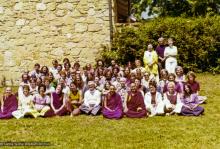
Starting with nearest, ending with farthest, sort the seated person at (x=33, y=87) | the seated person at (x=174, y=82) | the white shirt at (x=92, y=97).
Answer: the white shirt at (x=92, y=97)
the seated person at (x=174, y=82)
the seated person at (x=33, y=87)

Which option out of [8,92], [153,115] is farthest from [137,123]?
[8,92]

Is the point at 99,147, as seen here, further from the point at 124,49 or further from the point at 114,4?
the point at 114,4

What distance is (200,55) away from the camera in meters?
15.4

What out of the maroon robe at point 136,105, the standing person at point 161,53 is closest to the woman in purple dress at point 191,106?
the maroon robe at point 136,105

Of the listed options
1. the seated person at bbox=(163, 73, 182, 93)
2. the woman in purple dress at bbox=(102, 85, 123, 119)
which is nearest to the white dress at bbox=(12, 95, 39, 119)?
the woman in purple dress at bbox=(102, 85, 123, 119)

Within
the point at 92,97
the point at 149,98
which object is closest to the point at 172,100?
the point at 149,98

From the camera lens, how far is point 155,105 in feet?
35.7

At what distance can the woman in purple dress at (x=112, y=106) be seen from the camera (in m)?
10.6

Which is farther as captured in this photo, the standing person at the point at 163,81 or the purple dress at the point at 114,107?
the standing person at the point at 163,81

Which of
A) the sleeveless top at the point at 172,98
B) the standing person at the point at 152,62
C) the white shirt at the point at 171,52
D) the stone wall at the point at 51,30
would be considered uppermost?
the stone wall at the point at 51,30

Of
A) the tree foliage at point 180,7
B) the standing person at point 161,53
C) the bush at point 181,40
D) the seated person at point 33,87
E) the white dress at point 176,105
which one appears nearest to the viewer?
the white dress at point 176,105

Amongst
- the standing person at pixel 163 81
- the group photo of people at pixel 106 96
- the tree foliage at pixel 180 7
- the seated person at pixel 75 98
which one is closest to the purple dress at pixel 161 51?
the group photo of people at pixel 106 96

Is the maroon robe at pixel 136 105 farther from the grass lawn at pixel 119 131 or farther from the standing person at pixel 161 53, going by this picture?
the standing person at pixel 161 53

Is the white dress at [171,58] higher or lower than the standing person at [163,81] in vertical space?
higher
